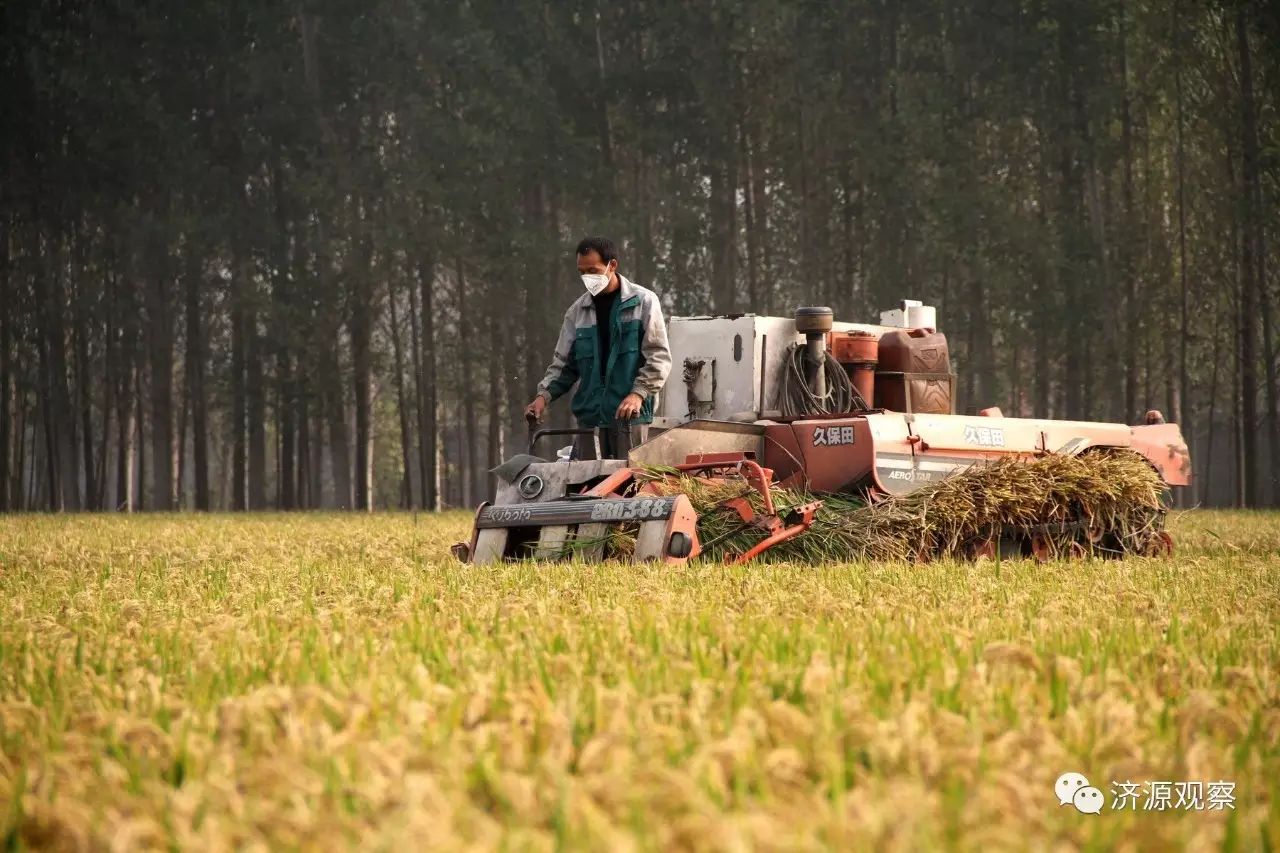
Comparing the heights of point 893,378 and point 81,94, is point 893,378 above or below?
below

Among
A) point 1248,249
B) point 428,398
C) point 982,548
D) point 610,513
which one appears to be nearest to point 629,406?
point 610,513

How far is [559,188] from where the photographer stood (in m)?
38.4

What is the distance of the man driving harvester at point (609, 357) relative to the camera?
11289 mm

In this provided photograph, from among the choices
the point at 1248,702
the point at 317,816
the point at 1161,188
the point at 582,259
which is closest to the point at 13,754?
the point at 317,816

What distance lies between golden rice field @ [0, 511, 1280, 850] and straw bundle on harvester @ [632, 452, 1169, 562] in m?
2.94

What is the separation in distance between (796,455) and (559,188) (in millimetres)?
27735

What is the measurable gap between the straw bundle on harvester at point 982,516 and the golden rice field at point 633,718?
2.94 m

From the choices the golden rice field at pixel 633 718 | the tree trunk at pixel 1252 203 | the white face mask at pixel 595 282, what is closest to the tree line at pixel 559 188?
the tree trunk at pixel 1252 203

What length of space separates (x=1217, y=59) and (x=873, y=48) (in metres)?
9.36

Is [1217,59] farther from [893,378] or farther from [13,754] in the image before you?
[13,754]

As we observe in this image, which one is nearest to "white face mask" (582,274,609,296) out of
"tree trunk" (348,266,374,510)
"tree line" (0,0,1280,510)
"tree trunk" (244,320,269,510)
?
"tree line" (0,0,1280,510)

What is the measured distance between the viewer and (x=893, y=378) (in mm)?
13039

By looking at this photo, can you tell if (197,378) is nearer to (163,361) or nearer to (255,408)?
(163,361)

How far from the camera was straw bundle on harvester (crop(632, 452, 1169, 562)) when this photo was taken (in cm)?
1055
